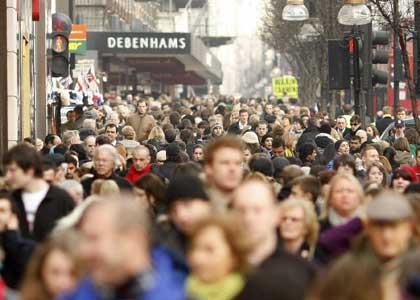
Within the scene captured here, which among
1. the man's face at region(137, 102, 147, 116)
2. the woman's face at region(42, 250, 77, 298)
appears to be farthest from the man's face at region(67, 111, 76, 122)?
the woman's face at region(42, 250, 77, 298)

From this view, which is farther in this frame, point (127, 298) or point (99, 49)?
point (99, 49)

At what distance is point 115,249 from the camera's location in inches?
289

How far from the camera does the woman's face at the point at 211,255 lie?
27.9ft

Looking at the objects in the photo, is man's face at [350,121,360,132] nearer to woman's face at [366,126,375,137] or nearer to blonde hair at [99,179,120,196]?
woman's face at [366,126,375,137]

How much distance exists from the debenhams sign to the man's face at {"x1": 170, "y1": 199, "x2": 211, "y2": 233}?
53977 millimetres

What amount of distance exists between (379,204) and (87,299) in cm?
251

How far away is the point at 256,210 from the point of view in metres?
9.36

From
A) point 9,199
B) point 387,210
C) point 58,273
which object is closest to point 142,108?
point 9,199

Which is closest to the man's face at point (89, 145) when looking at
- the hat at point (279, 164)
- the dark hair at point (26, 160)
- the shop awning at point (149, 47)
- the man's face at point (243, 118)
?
the hat at point (279, 164)

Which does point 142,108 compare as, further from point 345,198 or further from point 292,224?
point 292,224

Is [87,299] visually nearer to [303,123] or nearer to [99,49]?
[303,123]

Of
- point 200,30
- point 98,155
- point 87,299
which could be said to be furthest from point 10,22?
point 200,30

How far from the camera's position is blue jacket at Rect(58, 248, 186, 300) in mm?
7590

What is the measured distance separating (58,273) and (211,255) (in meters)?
0.88
